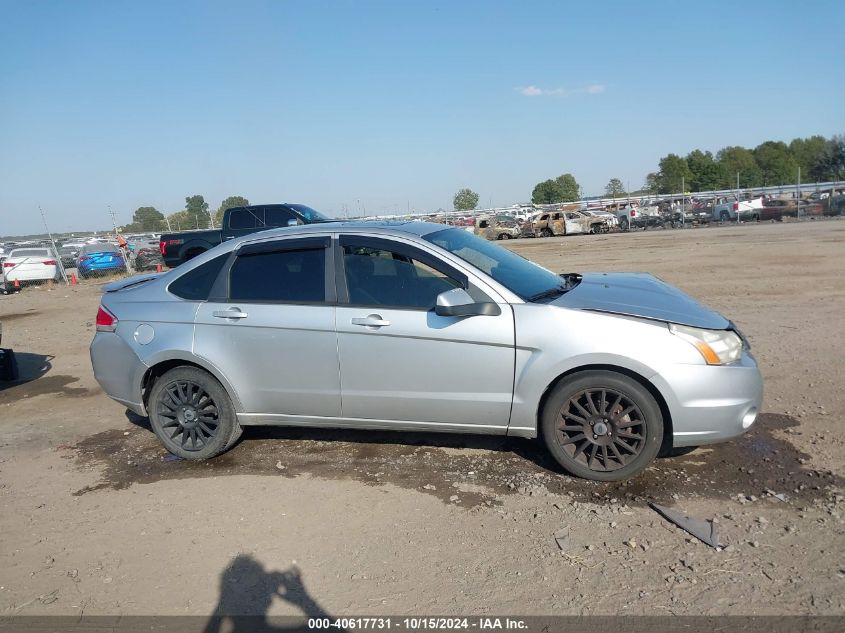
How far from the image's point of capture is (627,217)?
38594 mm

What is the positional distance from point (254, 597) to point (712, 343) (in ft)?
10.1

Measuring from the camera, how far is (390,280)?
4.50 m

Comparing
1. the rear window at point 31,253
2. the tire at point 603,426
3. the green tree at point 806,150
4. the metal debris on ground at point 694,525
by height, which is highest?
the green tree at point 806,150

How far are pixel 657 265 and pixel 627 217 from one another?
2421 centimetres

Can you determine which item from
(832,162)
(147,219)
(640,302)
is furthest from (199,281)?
(832,162)

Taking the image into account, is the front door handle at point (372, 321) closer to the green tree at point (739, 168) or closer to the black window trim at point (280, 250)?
the black window trim at point (280, 250)

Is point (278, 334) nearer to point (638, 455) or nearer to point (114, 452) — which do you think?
point (114, 452)

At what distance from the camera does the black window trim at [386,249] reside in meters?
4.34

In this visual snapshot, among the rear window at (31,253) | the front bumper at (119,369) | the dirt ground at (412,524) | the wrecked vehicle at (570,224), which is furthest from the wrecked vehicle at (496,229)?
the front bumper at (119,369)

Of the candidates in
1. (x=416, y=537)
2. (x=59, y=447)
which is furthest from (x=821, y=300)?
(x=59, y=447)

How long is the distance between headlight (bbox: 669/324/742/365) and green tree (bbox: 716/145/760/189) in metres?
73.5

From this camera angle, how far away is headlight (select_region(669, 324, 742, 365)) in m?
3.95

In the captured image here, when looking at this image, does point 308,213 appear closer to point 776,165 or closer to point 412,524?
point 412,524

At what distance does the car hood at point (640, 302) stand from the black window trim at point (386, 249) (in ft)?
2.46
